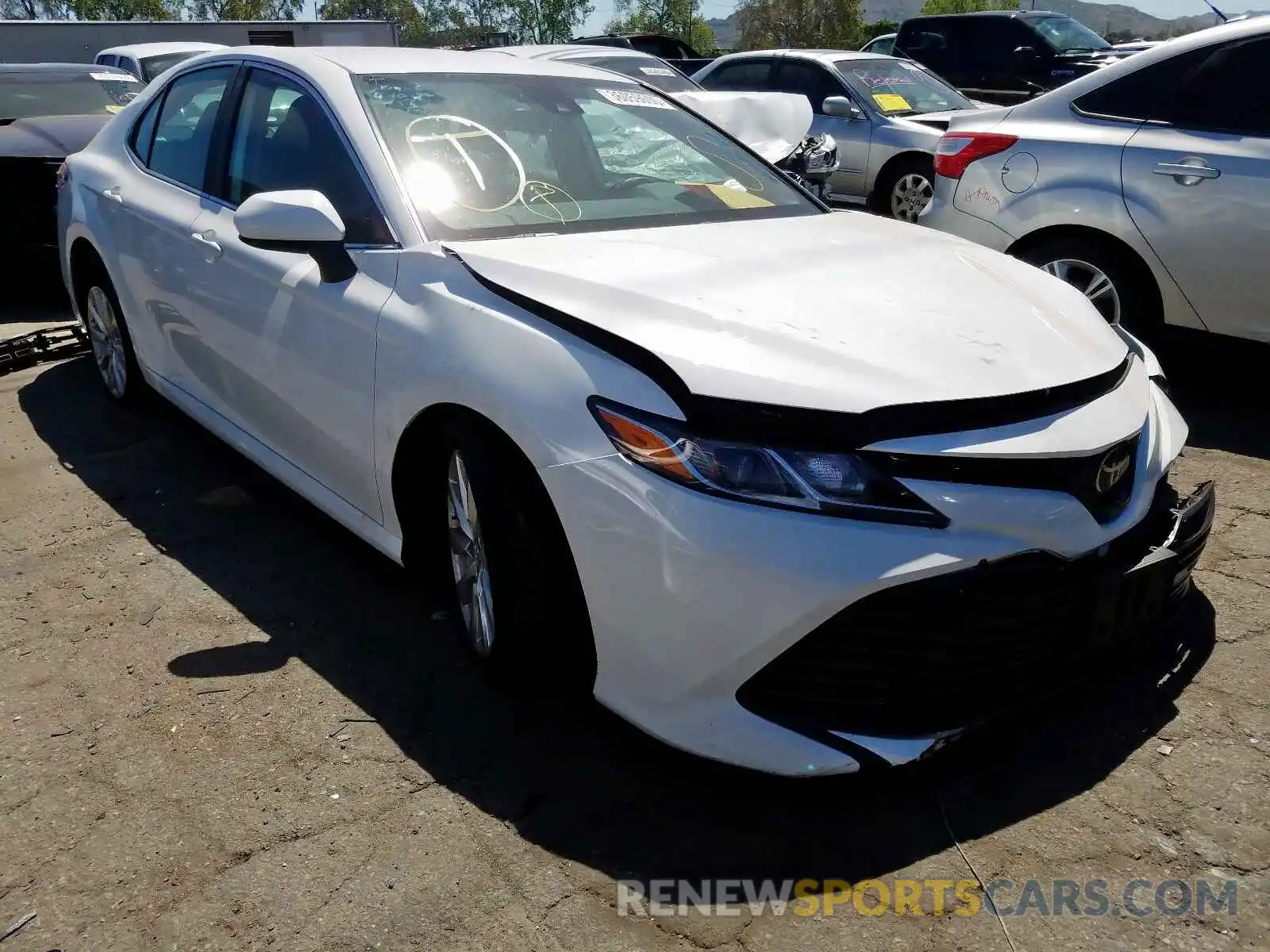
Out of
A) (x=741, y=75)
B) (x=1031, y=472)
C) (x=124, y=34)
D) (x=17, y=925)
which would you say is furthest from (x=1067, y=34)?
(x=124, y=34)

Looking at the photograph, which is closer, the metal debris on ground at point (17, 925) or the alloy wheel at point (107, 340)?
the metal debris on ground at point (17, 925)

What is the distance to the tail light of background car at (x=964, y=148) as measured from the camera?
5160 millimetres

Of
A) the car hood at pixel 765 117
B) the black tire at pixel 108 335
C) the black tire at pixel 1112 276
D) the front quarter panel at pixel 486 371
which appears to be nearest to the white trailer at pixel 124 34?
the car hood at pixel 765 117

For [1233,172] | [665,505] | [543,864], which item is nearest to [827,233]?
[665,505]

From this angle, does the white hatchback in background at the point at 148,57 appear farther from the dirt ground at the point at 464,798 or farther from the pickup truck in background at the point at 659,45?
the dirt ground at the point at 464,798

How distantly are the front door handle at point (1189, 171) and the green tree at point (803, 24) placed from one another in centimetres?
4585

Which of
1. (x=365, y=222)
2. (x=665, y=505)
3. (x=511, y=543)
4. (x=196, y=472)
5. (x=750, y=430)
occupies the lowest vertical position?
(x=196, y=472)

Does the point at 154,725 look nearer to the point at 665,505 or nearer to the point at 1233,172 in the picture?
the point at 665,505

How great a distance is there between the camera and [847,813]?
7.82 feet

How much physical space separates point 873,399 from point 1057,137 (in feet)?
11.3

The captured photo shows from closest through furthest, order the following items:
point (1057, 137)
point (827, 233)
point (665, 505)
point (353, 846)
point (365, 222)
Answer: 1. point (665, 505)
2. point (353, 846)
3. point (365, 222)
4. point (827, 233)
5. point (1057, 137)

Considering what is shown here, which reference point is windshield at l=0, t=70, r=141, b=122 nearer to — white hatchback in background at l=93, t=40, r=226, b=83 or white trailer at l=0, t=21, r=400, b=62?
white hatchback in background at l=93, t=40, r=226, b=83

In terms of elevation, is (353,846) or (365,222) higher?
(365,222)

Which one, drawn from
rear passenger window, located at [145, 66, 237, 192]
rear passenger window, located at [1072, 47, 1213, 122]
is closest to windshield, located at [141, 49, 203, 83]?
rear passenger window, located at [145, 66, 237, 192]
